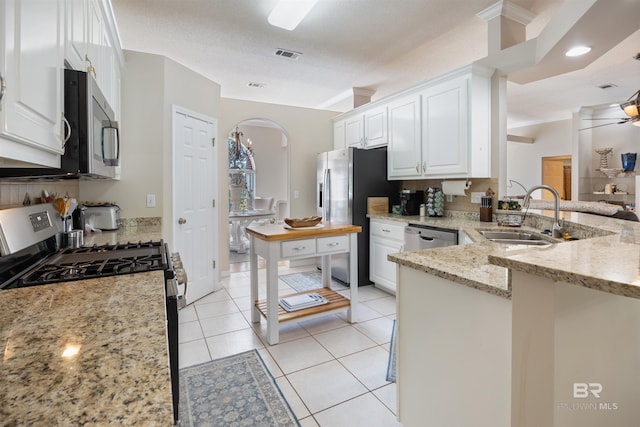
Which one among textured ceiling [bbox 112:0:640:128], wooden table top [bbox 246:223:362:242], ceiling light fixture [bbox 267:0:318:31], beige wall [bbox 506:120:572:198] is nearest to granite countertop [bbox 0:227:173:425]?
wooden table top [bbox 246:223:362:242]

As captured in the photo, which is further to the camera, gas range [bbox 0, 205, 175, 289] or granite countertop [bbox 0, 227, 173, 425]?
gas range [bbox 0, 205, 175, 289]

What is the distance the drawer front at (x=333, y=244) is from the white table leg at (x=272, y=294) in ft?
1.30

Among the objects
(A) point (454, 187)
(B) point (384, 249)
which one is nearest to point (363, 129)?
(A) point (454, 187)

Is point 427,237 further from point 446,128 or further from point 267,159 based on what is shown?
point 267,159

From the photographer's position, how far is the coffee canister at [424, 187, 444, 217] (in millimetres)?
3693

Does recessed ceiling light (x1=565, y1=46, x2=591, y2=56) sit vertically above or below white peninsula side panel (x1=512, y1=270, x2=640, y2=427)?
above

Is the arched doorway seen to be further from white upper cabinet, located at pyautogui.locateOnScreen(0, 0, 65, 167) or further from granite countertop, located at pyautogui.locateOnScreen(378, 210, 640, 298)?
white upper cabinet, located at pyautogui.locateOnScreen(0, 0, 65, 167)

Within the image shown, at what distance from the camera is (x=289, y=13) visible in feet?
8.73

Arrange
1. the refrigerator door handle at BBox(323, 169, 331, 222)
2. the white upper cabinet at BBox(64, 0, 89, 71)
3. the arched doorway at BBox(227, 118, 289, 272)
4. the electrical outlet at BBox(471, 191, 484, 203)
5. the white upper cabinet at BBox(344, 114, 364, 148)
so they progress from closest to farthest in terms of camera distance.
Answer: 1. the white upper cabinet at BBox(64, 0, 89, 71)
2. the electrical outlet at BBox(471, 191, 484, 203)
3. the refrigerator door handle at BBox(323, 169, 331, 222)
4. the white upper cabinet at BBox(344, 114, 364, 148)
5. the arched doorway at BBox(227, 118, 289, 272)

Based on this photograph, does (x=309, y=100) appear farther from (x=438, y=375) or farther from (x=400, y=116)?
(x=438, y=375)

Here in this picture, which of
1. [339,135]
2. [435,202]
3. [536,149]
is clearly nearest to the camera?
[435,202]

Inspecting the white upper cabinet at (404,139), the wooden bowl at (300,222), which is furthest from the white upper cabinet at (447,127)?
the wooden bowl at (300,222)

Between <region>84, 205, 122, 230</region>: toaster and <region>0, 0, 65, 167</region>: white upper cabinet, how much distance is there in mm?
1692

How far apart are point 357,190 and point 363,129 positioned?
1.03 meters
